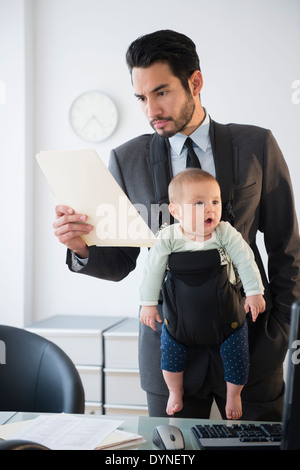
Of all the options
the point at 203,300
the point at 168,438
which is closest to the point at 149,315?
the point at 203,300

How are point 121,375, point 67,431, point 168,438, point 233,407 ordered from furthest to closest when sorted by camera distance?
point 121,375 < point 233,407 < point 67,431 < point 168,438

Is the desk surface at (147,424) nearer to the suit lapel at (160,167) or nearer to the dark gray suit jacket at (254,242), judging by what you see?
the dark gray suit jacket at (254,242)

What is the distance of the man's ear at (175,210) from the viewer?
1452 millimetres

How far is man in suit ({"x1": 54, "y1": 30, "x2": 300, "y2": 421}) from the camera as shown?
1.47 meters

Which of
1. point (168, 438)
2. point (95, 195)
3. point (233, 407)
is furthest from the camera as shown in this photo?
point (233, 407)

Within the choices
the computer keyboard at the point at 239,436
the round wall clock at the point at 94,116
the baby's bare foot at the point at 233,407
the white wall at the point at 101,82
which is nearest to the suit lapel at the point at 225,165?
the baby's bare foot at the point at 233,407

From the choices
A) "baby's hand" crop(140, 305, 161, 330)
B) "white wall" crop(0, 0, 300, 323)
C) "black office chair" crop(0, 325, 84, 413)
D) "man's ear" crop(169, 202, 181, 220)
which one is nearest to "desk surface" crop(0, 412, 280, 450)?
"black office chair" crop(0, 325, 84, 413)

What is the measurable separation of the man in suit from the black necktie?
0.06 feet

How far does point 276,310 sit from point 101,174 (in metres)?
0.71

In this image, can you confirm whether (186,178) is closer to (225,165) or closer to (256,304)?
(225,165)

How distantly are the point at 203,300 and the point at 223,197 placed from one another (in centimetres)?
31

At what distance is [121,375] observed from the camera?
9.37ft

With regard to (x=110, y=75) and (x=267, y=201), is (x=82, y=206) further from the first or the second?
(x=110, y=75)

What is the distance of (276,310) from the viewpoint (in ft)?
5.10
